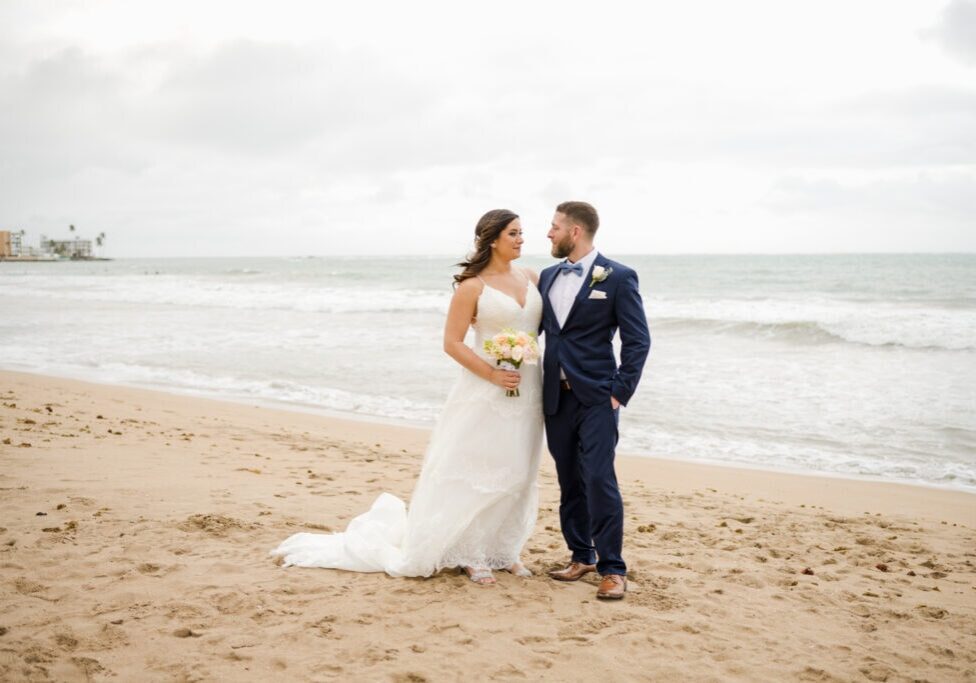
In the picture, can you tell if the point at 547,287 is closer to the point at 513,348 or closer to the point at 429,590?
the point at 513,348

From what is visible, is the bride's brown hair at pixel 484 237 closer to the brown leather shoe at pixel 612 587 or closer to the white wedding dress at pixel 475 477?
the white wedding dress at pixel 475 477

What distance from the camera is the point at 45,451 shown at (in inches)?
263

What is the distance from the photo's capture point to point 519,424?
14.6ft

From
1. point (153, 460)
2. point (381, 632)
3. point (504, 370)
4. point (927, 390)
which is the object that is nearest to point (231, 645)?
point (381, 632)

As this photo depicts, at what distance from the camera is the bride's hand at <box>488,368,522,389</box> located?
4316mm

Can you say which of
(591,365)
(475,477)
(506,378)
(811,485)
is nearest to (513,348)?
(506,378)

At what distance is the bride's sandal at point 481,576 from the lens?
4.33 m

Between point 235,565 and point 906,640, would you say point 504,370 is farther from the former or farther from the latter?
point 906,640

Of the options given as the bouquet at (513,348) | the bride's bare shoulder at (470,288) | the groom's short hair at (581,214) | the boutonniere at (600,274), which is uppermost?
the groom's short hair at (581,214)

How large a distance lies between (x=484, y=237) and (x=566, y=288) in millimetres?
569

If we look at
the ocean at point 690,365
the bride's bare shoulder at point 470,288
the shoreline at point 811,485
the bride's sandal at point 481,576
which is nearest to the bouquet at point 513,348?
the bride's bare shoulder at point 470,288

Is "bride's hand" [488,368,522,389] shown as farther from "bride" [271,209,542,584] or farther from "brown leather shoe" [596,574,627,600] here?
"brown leather shoe" [596,574,627,600]

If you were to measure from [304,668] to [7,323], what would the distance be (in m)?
22.5

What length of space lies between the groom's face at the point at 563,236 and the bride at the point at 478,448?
0.68 ft
